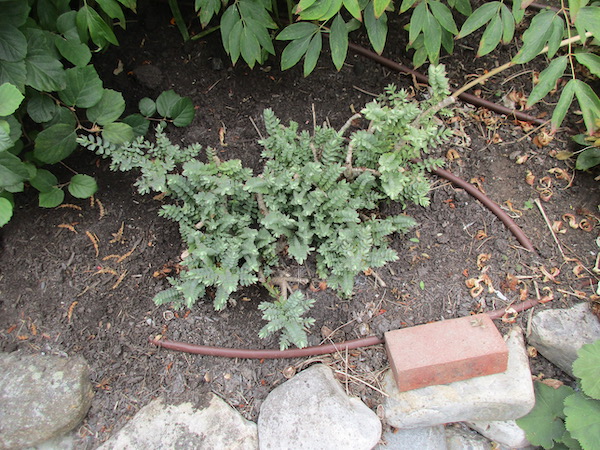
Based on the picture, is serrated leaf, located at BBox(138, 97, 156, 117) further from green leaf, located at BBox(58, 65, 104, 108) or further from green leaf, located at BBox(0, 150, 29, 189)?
green leaf, located at BBox(0, 150, 29, 189)

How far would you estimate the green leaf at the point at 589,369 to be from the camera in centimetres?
154

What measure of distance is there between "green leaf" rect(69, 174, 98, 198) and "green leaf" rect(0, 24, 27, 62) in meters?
0.44

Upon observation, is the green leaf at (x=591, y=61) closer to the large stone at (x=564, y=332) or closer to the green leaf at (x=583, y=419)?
the large stone at (x=564, y=332)

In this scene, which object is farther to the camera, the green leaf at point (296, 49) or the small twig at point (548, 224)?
the small twig at point (548, 224)

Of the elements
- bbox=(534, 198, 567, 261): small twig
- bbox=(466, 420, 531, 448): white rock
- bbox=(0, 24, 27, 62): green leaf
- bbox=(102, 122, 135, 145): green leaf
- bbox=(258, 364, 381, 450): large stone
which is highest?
bbox=(0, 24, 27, 62): green leaf

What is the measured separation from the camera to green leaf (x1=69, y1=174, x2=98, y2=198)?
1618mm

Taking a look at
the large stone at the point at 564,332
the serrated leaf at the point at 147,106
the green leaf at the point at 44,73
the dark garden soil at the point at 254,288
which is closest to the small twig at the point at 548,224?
the dark garden soil at the point at 254,288

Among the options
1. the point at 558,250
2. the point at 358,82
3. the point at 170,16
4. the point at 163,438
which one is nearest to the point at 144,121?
the point at 170,16

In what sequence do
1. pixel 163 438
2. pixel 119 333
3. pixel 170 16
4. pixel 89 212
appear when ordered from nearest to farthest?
1. pixel 163 438
2. pixel 119 333
3. pixel 89 212
4. pixel 170 16

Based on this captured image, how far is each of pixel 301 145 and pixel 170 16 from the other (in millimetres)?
874

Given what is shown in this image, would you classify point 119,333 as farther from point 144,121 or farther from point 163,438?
point 144,121

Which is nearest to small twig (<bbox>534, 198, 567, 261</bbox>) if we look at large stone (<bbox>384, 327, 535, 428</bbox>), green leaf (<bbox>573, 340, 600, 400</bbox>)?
green leaf (<bbox>573, 340, 600, 400</bbox>)

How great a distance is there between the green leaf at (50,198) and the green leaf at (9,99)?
0.49m

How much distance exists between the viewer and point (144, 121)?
1.77 meters
